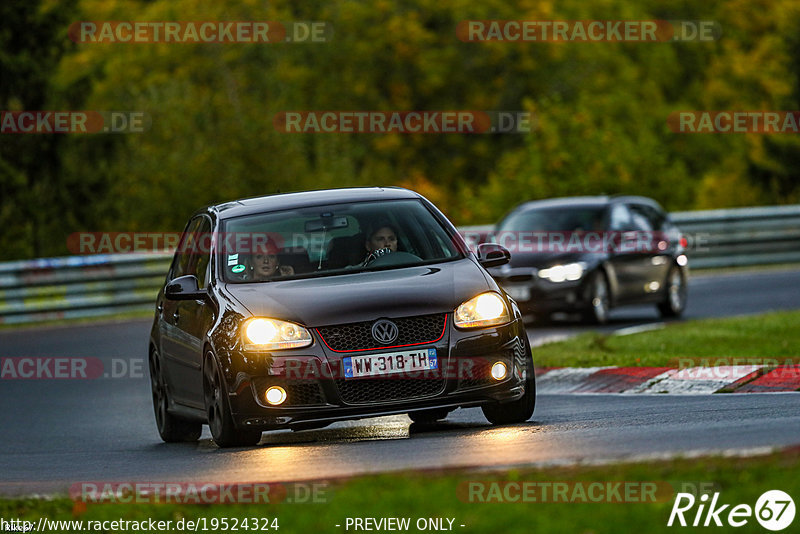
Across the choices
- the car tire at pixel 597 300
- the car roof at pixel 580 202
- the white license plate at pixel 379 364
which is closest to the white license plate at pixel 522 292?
the car tire at pixel 597 300

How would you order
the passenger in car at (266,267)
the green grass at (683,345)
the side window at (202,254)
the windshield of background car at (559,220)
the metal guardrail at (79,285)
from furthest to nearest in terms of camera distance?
the metal guardrail at (79,285) < the windshield of background car at (559,220) < the green grass at (683,345) < the side window at (202,254) < the passenger in car at (266,267)

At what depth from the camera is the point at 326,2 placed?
226 ft

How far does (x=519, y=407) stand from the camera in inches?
428

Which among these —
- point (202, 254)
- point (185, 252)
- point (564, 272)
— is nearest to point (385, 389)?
point (202, 254)

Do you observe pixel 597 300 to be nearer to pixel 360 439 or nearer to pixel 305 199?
pixel 305 199

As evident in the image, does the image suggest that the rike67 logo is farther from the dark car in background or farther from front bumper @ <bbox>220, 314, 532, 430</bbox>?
the dark car in background

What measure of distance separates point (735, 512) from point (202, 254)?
20.5 feet

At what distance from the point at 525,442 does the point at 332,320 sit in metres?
1.53

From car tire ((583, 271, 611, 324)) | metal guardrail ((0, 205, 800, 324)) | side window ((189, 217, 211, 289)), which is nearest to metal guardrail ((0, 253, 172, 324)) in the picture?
metal guardrail ((0, 205, 800, 324))

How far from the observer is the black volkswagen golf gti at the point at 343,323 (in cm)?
1016

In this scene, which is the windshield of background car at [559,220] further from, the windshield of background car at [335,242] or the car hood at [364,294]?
the car hood at [364,294]

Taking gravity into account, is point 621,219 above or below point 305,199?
below

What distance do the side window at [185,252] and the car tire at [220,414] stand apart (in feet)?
5.97

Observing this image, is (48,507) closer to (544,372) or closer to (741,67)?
(544,372)
